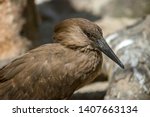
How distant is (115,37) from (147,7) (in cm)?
221

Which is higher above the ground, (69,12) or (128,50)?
(128,50)

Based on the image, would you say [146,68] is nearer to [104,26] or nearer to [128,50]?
[128,50]

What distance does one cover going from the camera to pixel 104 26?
9602mm

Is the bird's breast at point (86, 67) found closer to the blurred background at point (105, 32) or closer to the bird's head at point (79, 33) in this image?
the bird's head at point (79, 33)

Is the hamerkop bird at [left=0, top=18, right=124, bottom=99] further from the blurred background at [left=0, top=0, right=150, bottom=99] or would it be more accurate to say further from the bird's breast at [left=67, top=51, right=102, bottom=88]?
the blurred background at [left=0, top=0, right=150, bottom=99]

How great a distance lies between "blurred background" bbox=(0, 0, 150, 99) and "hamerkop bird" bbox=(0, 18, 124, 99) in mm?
1116

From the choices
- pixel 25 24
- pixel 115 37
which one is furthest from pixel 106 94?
pixel 25 24

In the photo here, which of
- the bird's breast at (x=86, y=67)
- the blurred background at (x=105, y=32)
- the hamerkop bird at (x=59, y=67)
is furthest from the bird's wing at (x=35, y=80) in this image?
the blurred background at (x=105, y=32)

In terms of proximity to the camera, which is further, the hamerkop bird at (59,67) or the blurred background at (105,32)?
the blurred background at (105,32)

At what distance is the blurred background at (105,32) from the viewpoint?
6.77 meters

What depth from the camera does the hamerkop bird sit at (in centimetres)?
545

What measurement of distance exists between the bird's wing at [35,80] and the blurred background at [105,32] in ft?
4.14

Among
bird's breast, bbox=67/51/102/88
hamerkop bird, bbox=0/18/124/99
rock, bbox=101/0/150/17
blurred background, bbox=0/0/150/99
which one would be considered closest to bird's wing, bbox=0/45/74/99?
hamerkop bird, bbox=0/18/124/99

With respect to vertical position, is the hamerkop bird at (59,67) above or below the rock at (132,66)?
above
